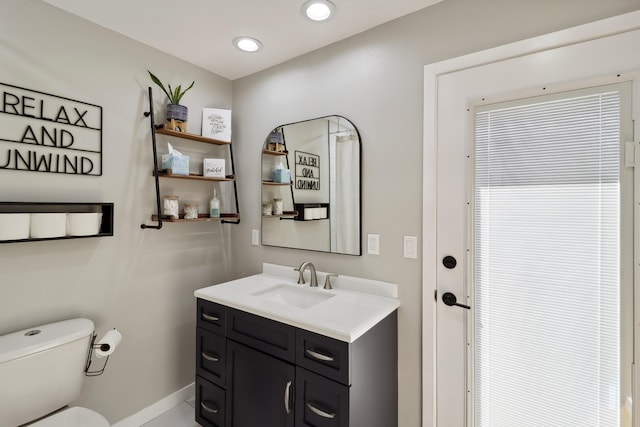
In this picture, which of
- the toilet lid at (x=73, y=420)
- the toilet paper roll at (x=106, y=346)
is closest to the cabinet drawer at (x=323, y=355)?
the toilet lid at (x=73, y=420)

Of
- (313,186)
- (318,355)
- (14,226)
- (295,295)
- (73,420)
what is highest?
(313,186)

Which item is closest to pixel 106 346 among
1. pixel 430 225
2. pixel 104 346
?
pixel 104 346

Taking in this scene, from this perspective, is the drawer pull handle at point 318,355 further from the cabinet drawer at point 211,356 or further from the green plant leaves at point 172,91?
the green plant leaves at point 172,91

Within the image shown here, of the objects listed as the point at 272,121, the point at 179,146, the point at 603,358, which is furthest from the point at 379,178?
the point at 179,146

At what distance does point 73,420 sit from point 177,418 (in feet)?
2.60

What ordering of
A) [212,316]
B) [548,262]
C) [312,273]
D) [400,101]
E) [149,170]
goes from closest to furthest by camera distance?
[548,262] → [400,101] → [212,316] → [312,273] → [149,170]

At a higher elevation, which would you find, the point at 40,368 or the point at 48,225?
the point at 48,225

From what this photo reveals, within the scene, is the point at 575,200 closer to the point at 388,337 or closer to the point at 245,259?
the point at 388,337

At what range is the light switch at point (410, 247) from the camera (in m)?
1.55

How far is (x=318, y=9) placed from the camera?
1.52 m

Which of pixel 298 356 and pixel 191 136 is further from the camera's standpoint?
pixel 191 136

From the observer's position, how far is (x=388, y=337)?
1.51 m

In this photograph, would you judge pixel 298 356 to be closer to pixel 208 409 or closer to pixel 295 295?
pixel 295 295

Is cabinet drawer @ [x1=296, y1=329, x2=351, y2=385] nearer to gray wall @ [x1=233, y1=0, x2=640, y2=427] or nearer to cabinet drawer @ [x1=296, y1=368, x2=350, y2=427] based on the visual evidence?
cabinet drawer @ [x1=296, y1=368, x2=350, y2=427]
